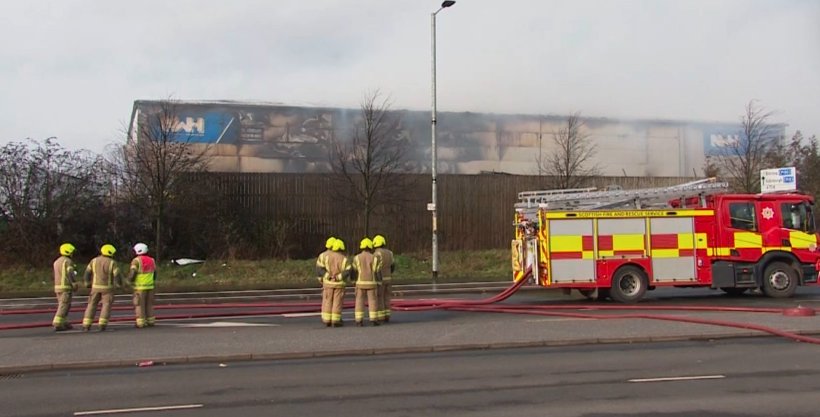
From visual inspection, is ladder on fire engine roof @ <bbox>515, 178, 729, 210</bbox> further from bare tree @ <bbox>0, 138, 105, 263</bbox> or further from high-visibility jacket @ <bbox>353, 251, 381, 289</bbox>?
bare tree @ <bbox>0, 138, 105, 263</bbox>

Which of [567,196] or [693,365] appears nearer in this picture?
[693,365]

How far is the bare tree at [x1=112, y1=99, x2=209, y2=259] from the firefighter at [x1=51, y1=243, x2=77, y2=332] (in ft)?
45.8

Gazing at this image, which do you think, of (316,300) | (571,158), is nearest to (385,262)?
(316,300)

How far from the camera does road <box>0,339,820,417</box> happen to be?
6227 millimetres

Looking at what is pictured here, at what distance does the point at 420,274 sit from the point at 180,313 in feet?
41.7

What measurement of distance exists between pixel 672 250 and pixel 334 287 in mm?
8108

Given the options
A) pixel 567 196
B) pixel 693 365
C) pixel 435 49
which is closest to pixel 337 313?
pixel 693 365

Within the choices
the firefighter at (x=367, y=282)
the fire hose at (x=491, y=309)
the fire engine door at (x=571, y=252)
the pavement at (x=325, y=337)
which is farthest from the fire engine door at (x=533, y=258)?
the firefighter at (x=367, y=282)

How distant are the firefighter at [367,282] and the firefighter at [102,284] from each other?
13.9 feet

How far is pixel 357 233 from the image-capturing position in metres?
32.6

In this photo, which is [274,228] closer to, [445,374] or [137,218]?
[137,218]

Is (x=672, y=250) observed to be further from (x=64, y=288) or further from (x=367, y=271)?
(x=64, y=288)

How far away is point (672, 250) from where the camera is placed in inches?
601

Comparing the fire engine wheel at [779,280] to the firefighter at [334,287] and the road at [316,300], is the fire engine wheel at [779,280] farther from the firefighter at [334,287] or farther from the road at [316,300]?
the firefighter at [334,287]
